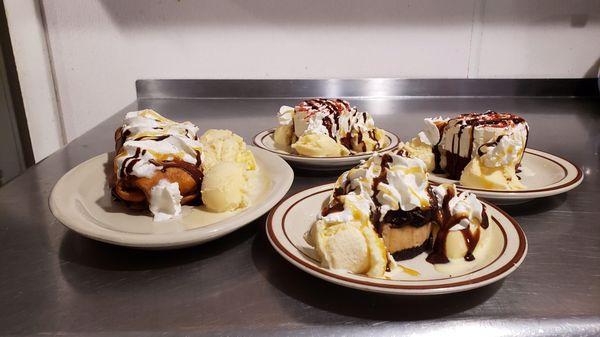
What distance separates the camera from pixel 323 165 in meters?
1.19

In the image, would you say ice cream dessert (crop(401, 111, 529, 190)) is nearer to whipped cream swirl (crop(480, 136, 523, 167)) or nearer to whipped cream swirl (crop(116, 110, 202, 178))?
whipped cream swirl (crop(480, 136, 523, 167))

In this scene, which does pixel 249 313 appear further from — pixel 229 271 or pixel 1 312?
pixel 1 312

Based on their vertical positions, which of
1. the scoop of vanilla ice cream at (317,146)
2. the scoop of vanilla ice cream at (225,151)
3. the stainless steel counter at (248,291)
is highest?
the scoop of vanilla ice cream at (225,151)

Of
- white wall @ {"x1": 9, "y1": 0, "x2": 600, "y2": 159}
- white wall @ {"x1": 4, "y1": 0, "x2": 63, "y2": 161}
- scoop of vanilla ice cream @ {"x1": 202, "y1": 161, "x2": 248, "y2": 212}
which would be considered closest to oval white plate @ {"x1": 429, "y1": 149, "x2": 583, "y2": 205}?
scoop of vanilla ice cream @ {"x1": 202, "y1": 161, "x2": 248, "y2": 212}

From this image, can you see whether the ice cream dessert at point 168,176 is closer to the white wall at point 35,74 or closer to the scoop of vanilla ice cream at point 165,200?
the scoop of vanilla ice cream at point 165,200

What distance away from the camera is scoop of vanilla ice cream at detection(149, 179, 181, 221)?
0.87 m

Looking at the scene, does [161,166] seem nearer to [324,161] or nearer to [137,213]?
[137,213]

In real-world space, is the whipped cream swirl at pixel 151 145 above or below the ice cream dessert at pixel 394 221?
above

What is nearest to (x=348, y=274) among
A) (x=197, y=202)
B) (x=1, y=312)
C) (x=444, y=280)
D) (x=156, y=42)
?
(x=444, y=280)

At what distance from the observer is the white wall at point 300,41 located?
216cm

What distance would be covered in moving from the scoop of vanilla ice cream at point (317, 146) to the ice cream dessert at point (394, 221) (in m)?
0.39

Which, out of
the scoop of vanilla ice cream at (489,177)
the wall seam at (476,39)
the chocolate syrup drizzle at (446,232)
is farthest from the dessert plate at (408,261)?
the wall seam at (476,39)

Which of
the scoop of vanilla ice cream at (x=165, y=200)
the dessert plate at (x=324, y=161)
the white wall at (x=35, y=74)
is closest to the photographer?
the scoop of vanilla ice cream at (x=165, y=200)

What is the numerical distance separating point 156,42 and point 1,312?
69.0 inches
